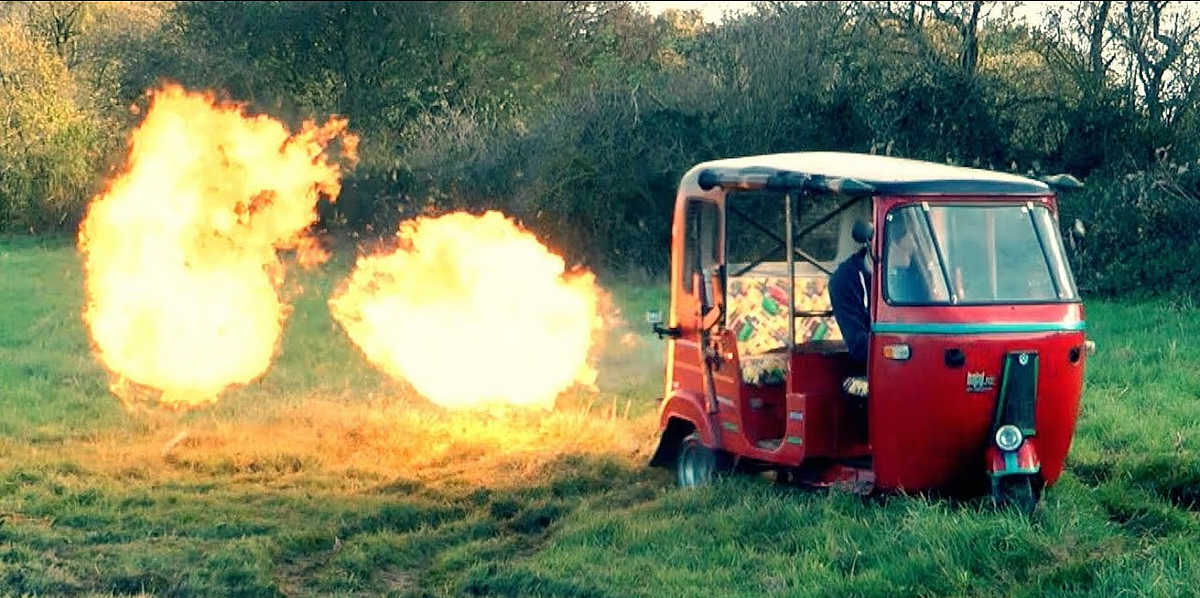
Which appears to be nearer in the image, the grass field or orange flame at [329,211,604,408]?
Result: the grass field

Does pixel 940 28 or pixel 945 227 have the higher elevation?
pixel 940 28

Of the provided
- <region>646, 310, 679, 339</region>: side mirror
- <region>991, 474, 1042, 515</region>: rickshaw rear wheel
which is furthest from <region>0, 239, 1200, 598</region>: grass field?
<region>646, 310, 679, 339</region>: side mirror

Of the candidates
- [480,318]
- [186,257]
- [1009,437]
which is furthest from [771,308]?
[186,257]

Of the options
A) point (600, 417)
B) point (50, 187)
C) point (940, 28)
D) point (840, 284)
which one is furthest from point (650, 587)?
point (50, 187)

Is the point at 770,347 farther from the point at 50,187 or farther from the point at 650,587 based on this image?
the point at 50,187

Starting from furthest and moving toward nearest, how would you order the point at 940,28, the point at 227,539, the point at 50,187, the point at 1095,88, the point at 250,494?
the point at 50,187
the point at 940,28
the point at 1095,88
the point at 250,494
the point at 227,539

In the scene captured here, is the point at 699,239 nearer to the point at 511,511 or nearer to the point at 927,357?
the point at 511,511

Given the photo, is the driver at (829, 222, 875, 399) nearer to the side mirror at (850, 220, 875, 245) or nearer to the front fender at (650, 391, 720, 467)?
the side mirror at (850, 220, 875, 245)

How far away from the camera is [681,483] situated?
1163cm

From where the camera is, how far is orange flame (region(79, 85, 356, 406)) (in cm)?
1446

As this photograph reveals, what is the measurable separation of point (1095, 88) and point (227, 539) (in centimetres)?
1754

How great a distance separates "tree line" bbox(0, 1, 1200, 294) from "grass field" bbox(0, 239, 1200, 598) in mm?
7708

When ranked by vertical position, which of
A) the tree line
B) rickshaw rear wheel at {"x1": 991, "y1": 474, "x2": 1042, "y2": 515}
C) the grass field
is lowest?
the grass field

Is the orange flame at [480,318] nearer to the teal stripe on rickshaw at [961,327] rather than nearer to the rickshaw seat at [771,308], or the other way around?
the rickshaw seat at [771,308]
